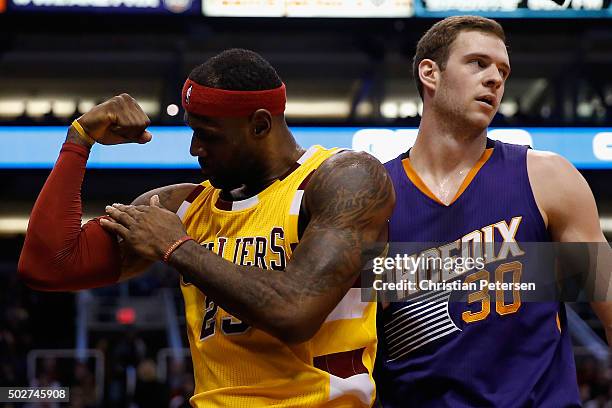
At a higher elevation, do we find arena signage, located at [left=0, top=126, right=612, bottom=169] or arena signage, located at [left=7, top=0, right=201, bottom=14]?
arena signage, located at [left=7, top=0, right=201, bottom=14]

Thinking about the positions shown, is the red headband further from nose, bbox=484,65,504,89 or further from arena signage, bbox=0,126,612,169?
arena signage, bbox=0,126,612,169

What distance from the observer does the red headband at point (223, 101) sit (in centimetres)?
249

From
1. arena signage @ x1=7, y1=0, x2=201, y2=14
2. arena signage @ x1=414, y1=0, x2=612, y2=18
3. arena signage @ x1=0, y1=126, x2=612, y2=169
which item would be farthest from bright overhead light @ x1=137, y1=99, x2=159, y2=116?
arena signage @ x1=414, y1=0, x2=612, y2=18

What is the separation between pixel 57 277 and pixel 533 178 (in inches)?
54.2

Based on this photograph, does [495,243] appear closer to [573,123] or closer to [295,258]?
[295,258]

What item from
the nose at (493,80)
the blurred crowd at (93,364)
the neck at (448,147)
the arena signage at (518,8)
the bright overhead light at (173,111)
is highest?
the arena signage at (518,8)

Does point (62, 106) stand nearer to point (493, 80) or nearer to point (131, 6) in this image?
point (131, 6)

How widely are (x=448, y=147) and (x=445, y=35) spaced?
Result: 35cm

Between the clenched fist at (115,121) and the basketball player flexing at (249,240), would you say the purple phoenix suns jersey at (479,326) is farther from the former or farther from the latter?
the clenched fist at (115,121)

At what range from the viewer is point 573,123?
386 inches

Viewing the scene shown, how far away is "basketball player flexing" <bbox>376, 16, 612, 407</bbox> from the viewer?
273 cm

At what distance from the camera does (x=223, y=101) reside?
2.49 metres
